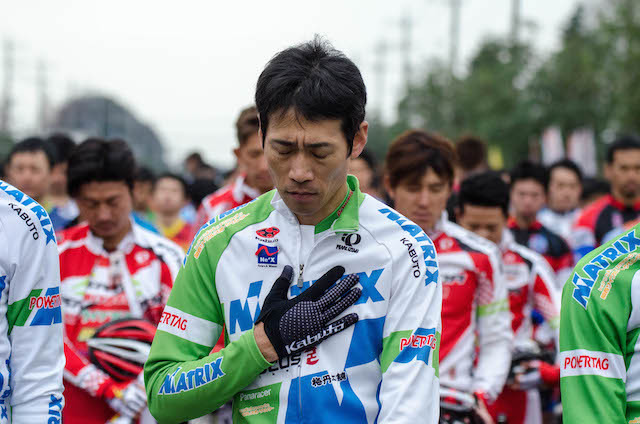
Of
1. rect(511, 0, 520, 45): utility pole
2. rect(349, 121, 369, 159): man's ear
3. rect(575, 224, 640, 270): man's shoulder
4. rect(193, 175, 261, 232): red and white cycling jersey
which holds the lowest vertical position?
rect(575, 224, 640, 270): man's shoulder

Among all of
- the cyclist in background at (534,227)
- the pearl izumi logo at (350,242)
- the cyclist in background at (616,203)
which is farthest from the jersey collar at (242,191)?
the cyclist in background at (616,203)

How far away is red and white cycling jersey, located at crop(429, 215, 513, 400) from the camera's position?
14.7 ft

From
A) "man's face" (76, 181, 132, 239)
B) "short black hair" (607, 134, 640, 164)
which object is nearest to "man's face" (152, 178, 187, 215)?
"short black hair" (607, 134, 640, 164)

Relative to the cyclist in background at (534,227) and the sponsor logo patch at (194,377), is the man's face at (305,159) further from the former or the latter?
the cyclist in background at (534,227)

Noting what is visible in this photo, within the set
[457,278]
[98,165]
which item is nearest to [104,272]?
[98,165]

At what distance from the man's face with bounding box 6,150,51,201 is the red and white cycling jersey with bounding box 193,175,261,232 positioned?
1.79 metres

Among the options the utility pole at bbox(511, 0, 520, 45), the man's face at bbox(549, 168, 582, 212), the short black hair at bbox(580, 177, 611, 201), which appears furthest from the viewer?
the utility pole at bbox(511, 0, 520, 45)

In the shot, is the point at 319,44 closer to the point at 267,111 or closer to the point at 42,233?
the point at 267,111

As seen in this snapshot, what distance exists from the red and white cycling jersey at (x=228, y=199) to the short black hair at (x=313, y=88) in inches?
111

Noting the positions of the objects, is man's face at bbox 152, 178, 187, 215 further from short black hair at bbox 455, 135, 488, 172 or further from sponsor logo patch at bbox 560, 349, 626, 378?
sponsor logo patch at bbox 560, 349, 626, 378

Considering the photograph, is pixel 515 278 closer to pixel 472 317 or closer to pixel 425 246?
pixel 472 317

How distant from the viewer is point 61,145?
853 centimetres

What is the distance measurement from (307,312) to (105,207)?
7.97ft

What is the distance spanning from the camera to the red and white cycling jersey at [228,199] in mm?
5664
